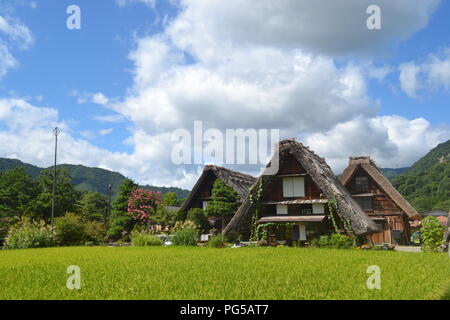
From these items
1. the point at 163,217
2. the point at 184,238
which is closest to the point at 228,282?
the point at 184,238

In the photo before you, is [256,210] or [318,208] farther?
[256,210]

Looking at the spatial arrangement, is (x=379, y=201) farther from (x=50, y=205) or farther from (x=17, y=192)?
(x=17, y=192)

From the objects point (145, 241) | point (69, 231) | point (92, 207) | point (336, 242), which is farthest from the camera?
point (92, 207)

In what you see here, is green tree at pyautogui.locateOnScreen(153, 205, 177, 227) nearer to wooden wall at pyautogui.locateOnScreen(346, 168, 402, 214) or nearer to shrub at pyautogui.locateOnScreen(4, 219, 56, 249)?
shrub at pyautogui.locateOnScreen(4, 219, 56, 249)

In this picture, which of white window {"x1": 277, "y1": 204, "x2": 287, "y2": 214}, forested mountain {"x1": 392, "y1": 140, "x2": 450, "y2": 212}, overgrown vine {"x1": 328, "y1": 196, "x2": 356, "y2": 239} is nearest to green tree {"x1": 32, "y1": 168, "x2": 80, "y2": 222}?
white window {"x1": 277, "y1": 204, "x2": 287, "y2": 214}

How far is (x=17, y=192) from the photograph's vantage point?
37531mm

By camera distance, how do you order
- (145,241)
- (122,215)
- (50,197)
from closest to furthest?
(145,241) → (122,215) → (50,197)

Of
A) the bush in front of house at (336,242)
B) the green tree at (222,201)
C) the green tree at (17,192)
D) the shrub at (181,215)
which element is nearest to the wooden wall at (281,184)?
the bush in front of house at (336,242)

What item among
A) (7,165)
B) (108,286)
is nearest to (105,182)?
(7,165)

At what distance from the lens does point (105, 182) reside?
119062 mm

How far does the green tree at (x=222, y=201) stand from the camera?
2580cm

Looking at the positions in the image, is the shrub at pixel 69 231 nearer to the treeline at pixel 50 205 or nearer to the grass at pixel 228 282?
the treeline at pixel 50 205

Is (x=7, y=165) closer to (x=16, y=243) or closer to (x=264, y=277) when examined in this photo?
(x=16, y=243)

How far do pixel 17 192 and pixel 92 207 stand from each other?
34.5 feet
